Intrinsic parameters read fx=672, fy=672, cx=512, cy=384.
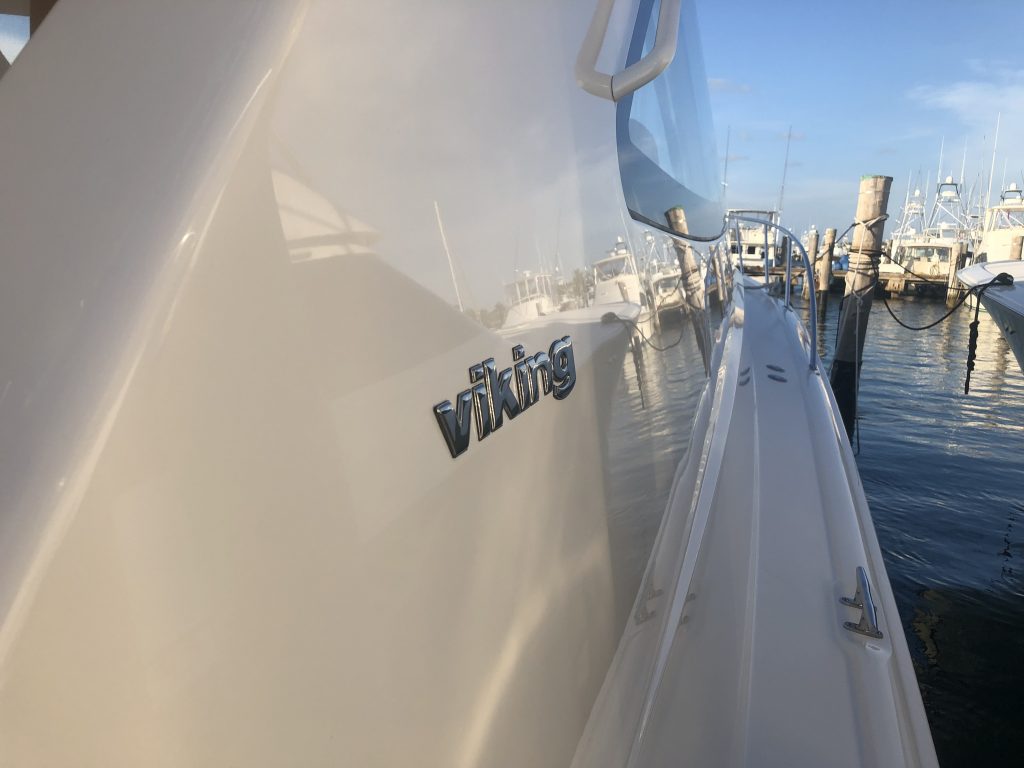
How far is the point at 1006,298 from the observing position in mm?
6023

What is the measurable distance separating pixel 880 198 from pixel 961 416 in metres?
2.98

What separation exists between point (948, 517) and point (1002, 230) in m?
26.8

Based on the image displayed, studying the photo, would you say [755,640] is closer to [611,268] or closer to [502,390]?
[611,268]

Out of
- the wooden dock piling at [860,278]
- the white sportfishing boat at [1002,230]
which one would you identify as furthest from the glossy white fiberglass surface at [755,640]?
the white sportfishing boat at [1002,230]

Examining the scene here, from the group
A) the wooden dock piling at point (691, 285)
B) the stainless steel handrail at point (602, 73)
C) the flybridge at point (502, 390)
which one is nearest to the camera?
the flybridge at point (502, 390)

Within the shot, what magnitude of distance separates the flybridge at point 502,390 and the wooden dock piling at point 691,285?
935 millimetres

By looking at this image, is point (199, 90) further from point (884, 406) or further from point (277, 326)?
point (884, 406)

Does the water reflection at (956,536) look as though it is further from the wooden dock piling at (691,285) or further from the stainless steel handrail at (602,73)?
the stainless steel handrail at (602,73)

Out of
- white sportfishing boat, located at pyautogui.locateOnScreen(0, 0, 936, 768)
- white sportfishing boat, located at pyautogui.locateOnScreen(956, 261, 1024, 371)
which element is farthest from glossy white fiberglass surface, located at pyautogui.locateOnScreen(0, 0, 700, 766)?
white sportfishing boat, located at pyautogui.locateOnScreen(956, 261, 1024, 371)

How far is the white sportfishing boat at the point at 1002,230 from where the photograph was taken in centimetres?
2481

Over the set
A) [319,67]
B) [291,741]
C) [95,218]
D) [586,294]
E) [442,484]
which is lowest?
[291,741]

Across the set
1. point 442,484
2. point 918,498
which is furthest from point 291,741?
point 918,498

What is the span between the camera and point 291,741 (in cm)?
52

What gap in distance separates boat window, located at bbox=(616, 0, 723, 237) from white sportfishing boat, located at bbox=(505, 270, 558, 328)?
430 mm
